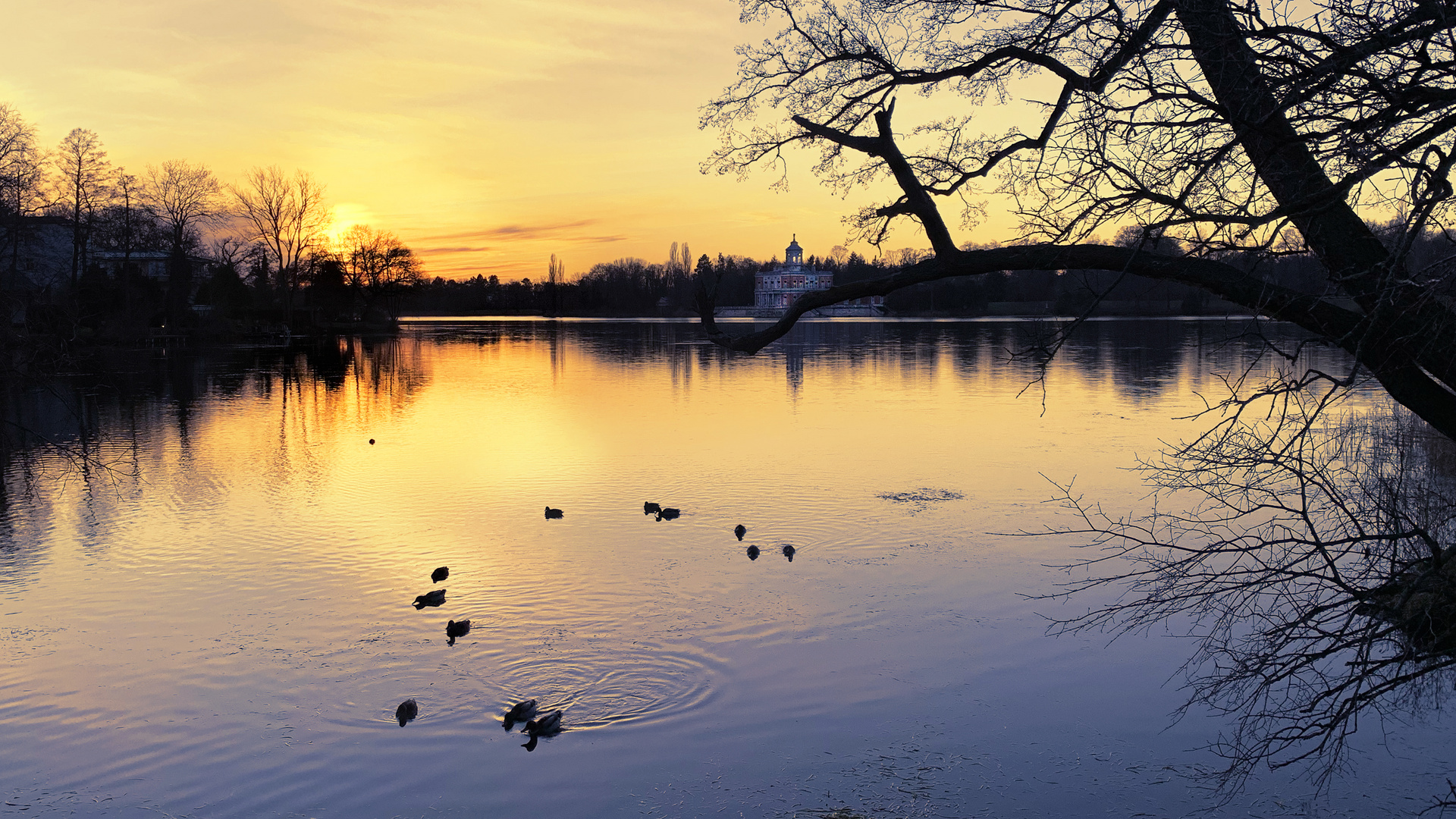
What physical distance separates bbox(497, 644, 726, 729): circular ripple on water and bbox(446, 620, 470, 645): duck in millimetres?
811

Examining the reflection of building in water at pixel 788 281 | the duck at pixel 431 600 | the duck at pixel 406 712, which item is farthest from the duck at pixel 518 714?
the reflection of building in water at pixel 788 281

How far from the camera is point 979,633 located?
9016 millimetres

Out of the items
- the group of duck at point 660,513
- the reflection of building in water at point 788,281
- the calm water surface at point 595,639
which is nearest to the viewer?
the calm water surface at point 595,639

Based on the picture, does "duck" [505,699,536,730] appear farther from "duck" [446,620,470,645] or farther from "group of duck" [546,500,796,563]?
"group of duck" [546,500,796,563]

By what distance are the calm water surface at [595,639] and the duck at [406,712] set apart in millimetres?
67

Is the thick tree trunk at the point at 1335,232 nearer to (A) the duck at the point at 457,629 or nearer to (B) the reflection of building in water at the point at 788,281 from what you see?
(A) the duck at the point at 457,629

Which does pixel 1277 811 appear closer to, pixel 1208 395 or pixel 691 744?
pixel 691 744

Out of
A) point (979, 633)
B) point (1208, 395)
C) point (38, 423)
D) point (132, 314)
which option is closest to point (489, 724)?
point (979, 633)

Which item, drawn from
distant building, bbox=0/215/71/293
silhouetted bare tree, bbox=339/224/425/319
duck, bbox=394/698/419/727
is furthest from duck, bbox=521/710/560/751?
silhouetted bare tree, bbox=339/224/425/319

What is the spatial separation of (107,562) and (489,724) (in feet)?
21.2

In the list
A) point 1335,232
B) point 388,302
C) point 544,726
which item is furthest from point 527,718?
point 388,302

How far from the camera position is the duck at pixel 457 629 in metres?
8.82

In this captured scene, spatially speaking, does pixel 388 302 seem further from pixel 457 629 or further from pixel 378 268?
pixel 457 629

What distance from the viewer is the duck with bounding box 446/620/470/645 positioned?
8.82 metres
